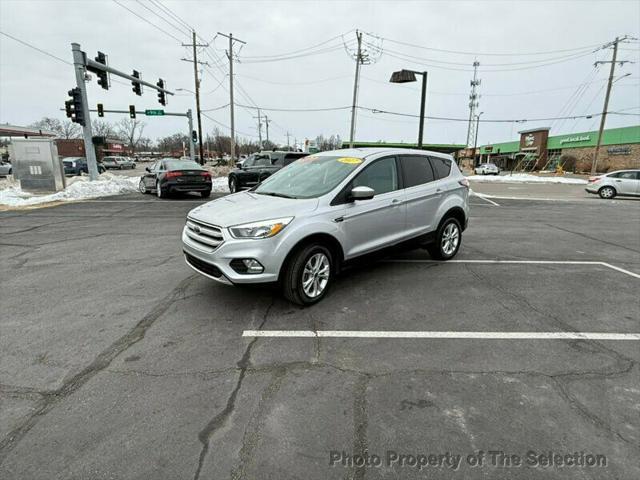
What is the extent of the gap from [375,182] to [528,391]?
2.95 metres

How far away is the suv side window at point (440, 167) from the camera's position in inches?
227

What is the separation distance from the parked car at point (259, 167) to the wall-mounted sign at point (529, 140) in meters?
54.7

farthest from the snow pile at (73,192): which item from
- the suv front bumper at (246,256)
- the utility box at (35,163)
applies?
the suv front bumper at (246,256)

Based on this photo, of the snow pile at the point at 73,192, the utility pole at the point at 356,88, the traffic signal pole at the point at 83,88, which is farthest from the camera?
the utility pole at the point at 356,88

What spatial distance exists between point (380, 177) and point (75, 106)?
18.6m

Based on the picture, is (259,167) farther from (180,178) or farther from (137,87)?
(137,87)

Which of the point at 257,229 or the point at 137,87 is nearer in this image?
the point at 257,229

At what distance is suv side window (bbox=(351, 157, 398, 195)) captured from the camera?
4613 mm

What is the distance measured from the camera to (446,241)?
19.8 ft

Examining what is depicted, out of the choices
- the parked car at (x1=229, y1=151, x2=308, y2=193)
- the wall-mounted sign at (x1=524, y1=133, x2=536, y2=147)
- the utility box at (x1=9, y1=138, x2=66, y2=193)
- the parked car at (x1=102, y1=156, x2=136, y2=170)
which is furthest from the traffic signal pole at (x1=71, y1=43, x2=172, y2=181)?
the wall-mounted sign at (x1=524, y1=133, x2=536, y2=147)

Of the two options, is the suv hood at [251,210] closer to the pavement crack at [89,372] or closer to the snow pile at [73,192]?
the pavement crack at [89,372]

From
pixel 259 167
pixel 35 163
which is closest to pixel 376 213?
pixel 259 167

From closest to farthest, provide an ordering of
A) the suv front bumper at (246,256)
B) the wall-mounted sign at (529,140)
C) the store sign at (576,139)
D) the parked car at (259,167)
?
the suv front bumper at (246,256), the parked car at (259,167), the store sign at (576,139), the wall-mounted sign at (529,140)

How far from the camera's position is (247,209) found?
399 cm
